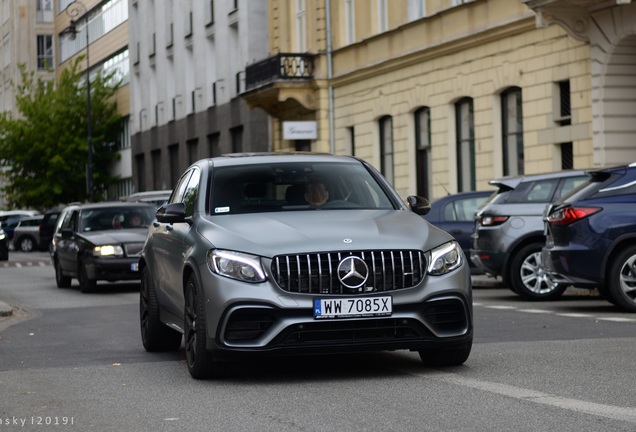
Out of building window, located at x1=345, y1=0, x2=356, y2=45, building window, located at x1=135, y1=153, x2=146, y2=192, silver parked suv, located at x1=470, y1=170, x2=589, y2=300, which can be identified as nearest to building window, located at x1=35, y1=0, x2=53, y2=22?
building window, located at x1=135, y1=153, x2=146, y2=192

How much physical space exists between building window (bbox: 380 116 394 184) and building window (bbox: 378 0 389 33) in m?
2.38

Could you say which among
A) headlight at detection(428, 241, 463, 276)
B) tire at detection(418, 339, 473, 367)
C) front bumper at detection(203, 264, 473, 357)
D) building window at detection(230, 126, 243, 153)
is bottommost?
tire at detection(418, 339, 473, 367)

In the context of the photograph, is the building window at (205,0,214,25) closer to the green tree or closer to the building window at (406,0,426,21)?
the green tree

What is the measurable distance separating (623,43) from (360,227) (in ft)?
59.1

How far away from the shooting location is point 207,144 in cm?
5619

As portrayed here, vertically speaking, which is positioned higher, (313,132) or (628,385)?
(313,132)

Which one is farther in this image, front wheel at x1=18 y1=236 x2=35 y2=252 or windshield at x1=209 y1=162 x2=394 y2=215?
front wheel at x1=18 y1=236 x2=35 y2=252

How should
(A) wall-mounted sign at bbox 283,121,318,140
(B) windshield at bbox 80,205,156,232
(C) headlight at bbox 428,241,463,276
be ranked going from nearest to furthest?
(C) headlight at bbox 428,241,463,276, (B) windshield at bbox 80,205,156,232, (A) wall-mounted sign at bbox 283,121,318,140

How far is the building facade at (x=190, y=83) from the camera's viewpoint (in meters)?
49.9

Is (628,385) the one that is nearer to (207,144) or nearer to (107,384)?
(107,384)

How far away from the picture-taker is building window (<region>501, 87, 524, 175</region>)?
103 ft

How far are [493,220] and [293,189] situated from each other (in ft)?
30.1

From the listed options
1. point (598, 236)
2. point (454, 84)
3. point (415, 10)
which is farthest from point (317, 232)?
point (415, 10)

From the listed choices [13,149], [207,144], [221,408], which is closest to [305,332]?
[221,408]
